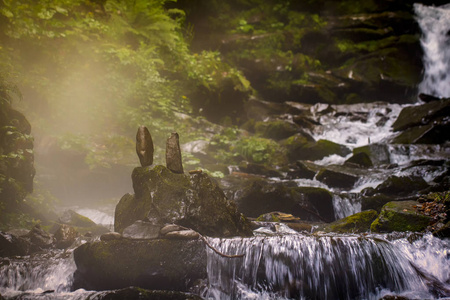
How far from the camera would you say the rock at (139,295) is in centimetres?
315

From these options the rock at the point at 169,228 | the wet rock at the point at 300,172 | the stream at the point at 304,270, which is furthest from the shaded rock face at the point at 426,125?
the rock at the point at 169,228

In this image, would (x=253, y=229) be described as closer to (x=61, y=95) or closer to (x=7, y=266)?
(x=7, y=266)

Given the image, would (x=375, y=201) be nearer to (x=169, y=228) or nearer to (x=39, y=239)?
(x=169, y=228)

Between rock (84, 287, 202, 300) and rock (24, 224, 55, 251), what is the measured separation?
183cm

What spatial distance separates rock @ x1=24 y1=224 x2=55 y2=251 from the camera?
436cm

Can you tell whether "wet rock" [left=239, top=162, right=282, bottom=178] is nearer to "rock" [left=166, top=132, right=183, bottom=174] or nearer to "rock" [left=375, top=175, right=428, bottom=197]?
"rock" [left=375, top=175, right=428, bottom=197]

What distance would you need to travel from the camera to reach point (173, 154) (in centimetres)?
457

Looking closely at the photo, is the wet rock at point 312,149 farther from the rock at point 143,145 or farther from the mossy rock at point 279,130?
the rock at point 143,145

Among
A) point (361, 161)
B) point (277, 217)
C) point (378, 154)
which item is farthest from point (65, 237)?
point (378, 154)

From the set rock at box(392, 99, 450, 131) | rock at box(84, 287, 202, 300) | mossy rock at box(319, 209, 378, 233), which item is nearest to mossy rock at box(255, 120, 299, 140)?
rock at box(392, 99, 450, 131)

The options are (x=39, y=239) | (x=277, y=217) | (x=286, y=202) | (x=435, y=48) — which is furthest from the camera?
(x=435, y=48)

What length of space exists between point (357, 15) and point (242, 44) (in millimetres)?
8254

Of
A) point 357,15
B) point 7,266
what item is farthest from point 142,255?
point 357,15

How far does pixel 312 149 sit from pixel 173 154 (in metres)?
7.12
